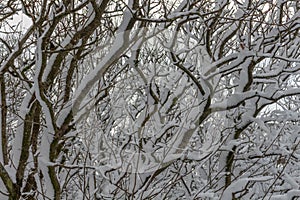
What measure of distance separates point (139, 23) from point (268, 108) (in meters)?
3.29

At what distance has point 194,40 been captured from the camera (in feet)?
19.2

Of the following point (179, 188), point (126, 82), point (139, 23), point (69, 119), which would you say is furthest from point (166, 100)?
point (179, 188)

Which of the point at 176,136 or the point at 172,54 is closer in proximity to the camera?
the point at 176,136

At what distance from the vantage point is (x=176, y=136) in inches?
178

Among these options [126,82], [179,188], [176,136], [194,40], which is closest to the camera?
[176,136]

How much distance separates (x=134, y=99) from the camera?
204 inches

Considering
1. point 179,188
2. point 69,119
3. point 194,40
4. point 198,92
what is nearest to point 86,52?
point 69,119

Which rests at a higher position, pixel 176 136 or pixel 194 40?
pixel 194 40

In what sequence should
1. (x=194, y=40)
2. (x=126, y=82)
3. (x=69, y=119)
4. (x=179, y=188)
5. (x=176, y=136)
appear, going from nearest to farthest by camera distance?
(x=69, y=119)
(x=176, y=136)
(x=126, y=82)
(x=194, y=40)
(x=179, y=188)

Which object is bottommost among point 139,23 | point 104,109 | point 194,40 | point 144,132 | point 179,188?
point 179,188

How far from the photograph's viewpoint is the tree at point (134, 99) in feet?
12.3

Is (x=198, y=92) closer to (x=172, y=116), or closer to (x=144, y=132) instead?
(x=172, y=116)

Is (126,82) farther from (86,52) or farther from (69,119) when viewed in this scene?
(69,119)

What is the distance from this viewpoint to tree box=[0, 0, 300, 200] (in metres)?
3.74
